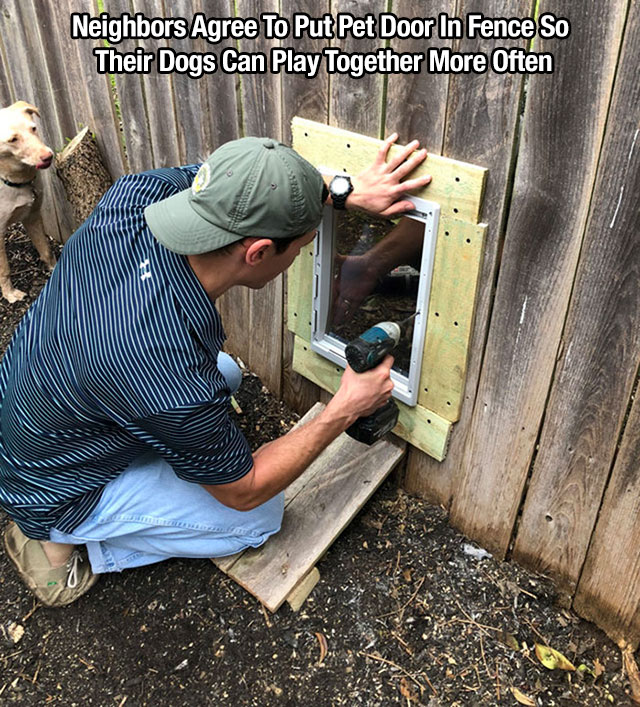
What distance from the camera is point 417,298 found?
2104 mm

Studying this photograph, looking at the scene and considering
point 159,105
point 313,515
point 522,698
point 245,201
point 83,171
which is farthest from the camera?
point 83,171

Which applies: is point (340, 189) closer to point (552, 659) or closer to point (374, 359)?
point (374, 359)

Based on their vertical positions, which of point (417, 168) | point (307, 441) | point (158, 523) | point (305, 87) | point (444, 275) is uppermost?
point (305, 87)

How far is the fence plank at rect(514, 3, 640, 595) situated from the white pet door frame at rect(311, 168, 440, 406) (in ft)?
1.52

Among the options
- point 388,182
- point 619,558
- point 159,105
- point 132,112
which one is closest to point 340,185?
point 388,182

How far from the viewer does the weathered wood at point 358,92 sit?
1.88 meters

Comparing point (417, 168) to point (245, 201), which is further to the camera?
point (417, 168)

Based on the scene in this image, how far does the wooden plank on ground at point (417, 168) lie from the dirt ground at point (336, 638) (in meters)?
1.22

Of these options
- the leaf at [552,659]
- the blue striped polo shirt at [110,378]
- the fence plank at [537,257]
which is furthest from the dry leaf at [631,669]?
the blue striped polo shirt at [110,378]

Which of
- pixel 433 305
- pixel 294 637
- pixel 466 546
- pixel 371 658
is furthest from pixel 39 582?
pixel 433 305

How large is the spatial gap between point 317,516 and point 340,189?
1206 millimetres

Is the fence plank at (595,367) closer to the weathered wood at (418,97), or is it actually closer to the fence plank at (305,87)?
the weathered wood at (418,97)

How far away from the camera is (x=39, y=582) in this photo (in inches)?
90.3

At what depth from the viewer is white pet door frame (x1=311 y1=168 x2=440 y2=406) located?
193 centimetres
